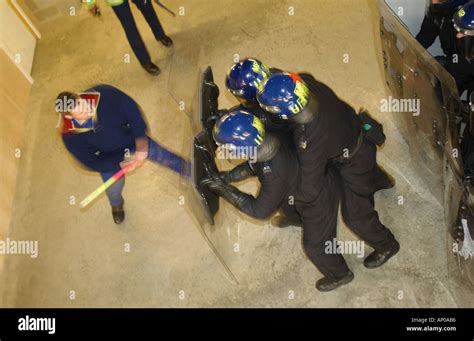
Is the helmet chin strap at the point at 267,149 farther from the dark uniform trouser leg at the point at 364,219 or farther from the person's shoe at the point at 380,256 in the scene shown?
the person's shoe at the point at 380,256

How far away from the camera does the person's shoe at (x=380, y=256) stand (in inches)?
155

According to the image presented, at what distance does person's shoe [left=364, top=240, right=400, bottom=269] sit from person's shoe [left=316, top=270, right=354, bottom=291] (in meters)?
0.17

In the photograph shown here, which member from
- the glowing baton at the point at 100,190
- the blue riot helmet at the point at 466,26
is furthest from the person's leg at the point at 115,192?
the blue riot helmet at the point at 466,26

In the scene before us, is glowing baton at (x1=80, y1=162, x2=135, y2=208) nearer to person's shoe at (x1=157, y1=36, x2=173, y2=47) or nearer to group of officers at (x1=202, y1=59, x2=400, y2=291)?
group of officers at (x1=202, y1=59, x2=400, y2=291)

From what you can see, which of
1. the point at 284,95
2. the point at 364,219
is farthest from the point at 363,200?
the point at 284,95

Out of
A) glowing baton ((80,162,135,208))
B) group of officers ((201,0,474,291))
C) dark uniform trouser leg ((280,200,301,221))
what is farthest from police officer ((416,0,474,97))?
glowing baton ((80,162,135,208))

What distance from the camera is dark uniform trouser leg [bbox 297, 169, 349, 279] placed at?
3.41 m

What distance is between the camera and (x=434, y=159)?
3.80 meters

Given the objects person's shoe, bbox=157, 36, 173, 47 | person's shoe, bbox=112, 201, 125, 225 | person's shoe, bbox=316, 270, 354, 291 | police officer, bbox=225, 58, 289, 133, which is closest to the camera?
police officer, bbox=225, 58, 289, 133

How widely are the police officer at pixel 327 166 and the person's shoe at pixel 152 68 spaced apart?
248 centimetres

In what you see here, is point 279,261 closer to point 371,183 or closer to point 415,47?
point 371,183

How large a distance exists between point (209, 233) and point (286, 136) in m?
0.86
